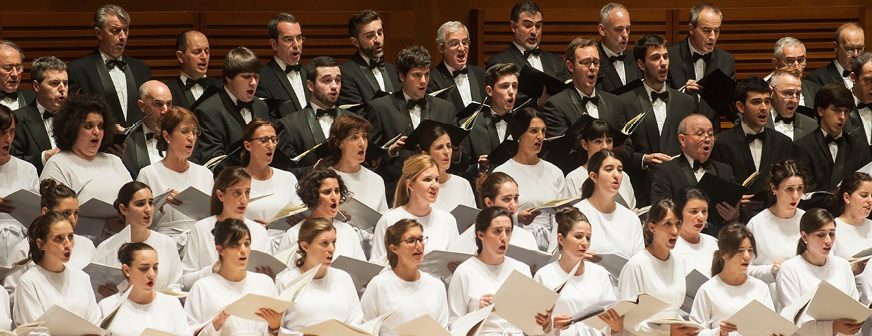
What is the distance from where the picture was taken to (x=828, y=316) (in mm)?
5672

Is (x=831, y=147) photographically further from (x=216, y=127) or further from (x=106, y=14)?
(x=106, y=14)

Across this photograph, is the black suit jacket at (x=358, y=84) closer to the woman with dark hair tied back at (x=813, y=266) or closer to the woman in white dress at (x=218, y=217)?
the woman in white dress at (x=218, y=217)

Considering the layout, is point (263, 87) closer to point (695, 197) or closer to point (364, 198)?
point (364, 198)

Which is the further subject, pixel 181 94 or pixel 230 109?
pixel 181 94

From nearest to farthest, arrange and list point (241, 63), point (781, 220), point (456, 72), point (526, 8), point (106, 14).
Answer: point (781, 220) < point (241, 63) < point (106, 14) < point (456, 72) < point (526, 8)

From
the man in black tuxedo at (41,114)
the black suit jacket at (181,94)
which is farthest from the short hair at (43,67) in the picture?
the black suit jacket at (181,94)

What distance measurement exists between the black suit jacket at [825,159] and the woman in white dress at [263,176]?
7.97 ft

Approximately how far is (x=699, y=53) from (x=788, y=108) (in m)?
0.66

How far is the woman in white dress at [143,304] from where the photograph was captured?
17.1ft

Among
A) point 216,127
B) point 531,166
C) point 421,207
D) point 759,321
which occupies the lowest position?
point 759,321

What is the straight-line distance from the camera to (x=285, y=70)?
7.16 m

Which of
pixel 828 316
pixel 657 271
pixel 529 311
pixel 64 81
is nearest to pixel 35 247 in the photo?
pixel 64 81

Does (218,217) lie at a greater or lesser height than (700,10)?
lesser

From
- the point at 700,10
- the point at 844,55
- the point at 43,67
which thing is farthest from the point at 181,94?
the point at 844,55
